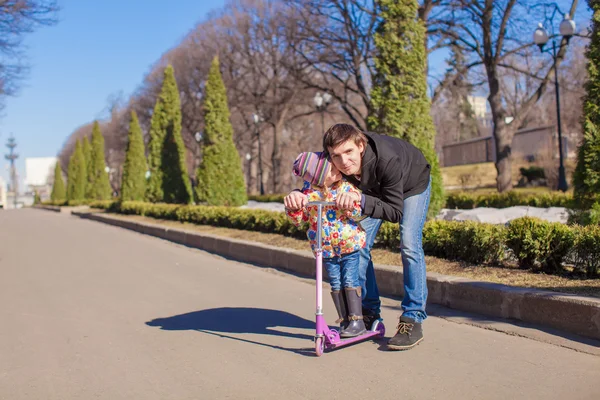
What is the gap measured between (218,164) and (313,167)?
51.7ft

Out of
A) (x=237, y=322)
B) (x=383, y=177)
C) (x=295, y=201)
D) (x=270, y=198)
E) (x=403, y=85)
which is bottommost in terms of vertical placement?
(x=237, y=322)

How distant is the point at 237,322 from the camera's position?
18.4 feet

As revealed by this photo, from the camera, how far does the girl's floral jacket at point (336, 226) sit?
4.30m

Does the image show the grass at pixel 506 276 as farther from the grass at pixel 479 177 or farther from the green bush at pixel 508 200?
the grass at pixel 479 177

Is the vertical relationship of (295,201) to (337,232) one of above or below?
above

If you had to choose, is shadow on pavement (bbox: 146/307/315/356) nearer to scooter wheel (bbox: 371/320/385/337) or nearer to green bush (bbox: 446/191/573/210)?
scooter wheel (bbox: 371/320/385/337)

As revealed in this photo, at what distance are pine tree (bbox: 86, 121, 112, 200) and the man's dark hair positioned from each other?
3976 centimetres

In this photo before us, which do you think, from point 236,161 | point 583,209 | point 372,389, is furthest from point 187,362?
point 236,161

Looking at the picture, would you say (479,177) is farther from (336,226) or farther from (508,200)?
(336,226)

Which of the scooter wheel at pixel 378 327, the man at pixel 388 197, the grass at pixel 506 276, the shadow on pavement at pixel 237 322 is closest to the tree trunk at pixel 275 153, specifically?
the grass at pixel 506 276

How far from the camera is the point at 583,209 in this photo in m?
7.86

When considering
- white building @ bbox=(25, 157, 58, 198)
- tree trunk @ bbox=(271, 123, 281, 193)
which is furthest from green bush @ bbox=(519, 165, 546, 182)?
white building @ bbox=(25, 157, 58, 198)

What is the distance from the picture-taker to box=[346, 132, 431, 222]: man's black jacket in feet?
13.6

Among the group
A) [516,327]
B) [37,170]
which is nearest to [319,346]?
[516,327]
